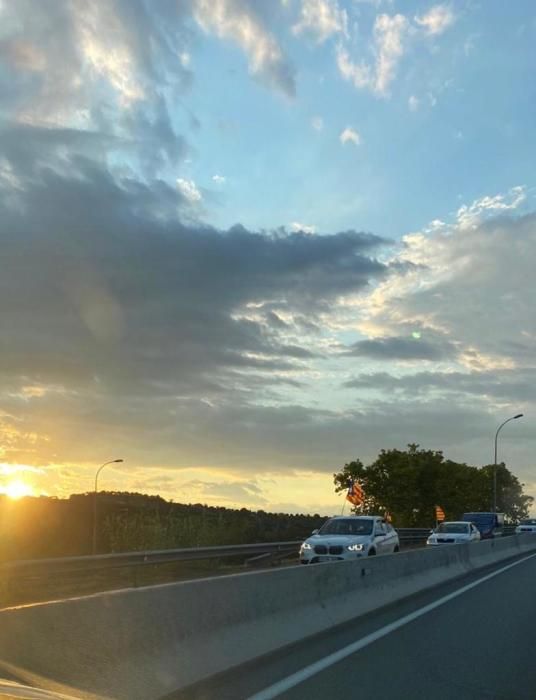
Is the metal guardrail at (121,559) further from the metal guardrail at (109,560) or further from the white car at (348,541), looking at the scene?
the white car at (348,541)

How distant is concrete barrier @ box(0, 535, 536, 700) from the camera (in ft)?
17.7

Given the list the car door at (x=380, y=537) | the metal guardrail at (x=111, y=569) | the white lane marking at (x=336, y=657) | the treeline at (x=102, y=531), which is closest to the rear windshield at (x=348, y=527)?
the car door at (x=380, y=537)

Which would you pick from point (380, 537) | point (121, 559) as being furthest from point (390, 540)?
point (121, 559)

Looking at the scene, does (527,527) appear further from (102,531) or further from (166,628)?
(166,628)

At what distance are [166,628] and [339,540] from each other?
50.3 feet

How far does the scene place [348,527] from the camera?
23297 millimetres

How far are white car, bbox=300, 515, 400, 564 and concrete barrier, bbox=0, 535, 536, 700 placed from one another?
29.7ft

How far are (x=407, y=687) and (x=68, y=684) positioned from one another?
3423mm

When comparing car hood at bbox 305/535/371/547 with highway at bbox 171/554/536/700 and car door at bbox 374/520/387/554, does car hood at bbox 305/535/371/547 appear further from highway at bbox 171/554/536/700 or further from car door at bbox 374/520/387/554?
highway at bbox 171/554/536/700

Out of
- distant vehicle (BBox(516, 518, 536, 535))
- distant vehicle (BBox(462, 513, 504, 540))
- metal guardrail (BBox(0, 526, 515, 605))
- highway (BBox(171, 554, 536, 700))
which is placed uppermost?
distant vehicle (BBox(516, 518, 536, 535))

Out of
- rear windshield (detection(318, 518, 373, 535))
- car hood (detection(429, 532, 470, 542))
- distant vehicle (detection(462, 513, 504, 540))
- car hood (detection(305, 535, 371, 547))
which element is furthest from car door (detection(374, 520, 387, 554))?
distant vehicle (detection(462, 513, 504, 540))

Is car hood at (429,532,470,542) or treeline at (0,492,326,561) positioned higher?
treeline at (0,492,326,561)

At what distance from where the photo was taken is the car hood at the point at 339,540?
71.0 feet

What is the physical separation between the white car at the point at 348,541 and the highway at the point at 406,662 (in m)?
7.81
